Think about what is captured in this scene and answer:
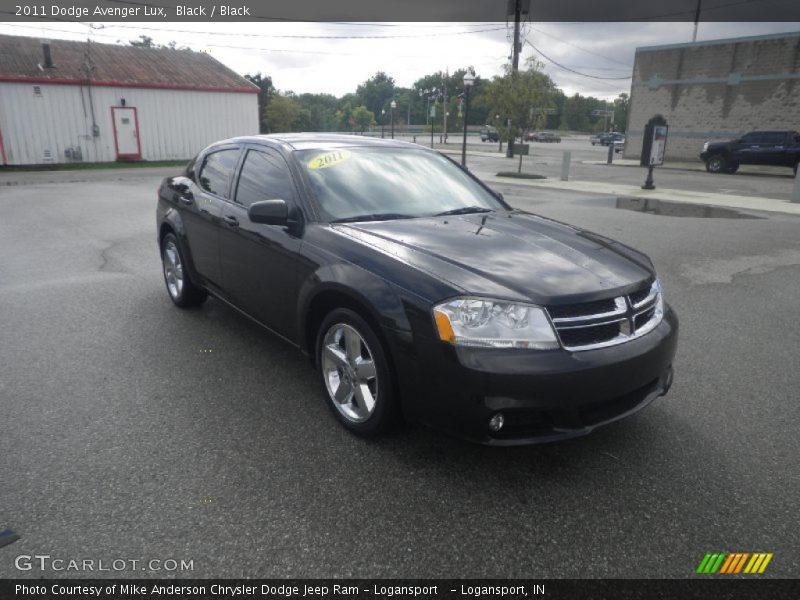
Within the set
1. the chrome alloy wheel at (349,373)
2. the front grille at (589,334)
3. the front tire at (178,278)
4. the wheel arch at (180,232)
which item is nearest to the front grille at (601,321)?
the front grille at (589,334)

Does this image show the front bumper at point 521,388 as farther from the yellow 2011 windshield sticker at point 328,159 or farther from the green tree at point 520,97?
the green tree at point 520,97

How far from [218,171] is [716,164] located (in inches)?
1067

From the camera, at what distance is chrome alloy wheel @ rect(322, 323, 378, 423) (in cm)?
323

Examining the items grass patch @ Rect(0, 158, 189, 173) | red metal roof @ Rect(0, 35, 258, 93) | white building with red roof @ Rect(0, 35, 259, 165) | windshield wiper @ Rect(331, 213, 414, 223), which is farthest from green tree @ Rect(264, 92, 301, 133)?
windshield wiper @ Rect(331, 213, 414, 223)

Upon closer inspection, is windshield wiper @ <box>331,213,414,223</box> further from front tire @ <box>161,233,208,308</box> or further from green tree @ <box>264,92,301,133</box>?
green tree @ <box>264,92,301,133</box>

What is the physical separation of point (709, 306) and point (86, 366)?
5745 mm

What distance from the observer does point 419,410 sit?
2.90 meters

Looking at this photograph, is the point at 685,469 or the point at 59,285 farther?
the point at 59,285

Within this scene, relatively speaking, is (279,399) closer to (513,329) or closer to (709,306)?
(513,329)

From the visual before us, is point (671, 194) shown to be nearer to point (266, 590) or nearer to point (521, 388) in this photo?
point (521, 388)

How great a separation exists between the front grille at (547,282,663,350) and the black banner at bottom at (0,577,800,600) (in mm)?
1024

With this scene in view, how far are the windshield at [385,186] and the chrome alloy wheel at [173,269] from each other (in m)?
2.22

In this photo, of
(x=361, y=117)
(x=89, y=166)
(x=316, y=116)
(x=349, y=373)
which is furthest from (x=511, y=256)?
(x=361, y=117)

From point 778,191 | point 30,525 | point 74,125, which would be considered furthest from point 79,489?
point 74,125
